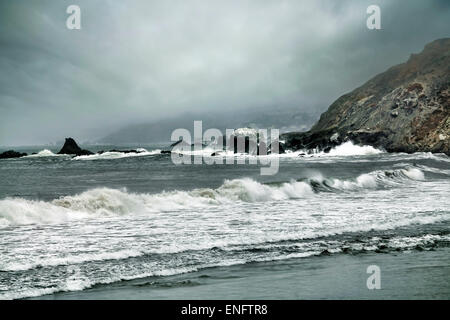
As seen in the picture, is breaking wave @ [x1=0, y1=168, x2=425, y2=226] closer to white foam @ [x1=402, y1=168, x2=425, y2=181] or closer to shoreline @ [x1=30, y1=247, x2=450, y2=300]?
white foam @ [x1=402, y1=168, x2=425, y2=181]

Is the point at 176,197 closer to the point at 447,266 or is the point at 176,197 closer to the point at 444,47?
the point at 447,266

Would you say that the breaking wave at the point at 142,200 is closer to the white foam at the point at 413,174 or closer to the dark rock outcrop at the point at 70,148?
the white foam at the point at 413,174

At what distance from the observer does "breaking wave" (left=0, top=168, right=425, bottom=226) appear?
1705 centimetres

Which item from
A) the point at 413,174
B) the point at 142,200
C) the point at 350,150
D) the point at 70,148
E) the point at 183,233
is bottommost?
the point at 183,233

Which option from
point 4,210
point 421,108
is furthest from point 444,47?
point 4,210

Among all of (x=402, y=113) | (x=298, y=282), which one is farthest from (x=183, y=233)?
(x=402, y=113)

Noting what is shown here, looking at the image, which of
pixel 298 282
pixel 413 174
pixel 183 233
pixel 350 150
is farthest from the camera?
pixel 350 150

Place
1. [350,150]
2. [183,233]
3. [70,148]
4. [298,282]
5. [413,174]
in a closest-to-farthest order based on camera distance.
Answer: [298,282] → [183,233] → [413,174] → [350,150] → [70,148]

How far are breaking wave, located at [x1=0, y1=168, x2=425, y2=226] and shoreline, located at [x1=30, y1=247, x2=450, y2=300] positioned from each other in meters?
9.89

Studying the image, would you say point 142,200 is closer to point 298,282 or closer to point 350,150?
point 298,282

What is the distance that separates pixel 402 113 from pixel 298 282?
111 metres

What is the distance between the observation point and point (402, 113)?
110 metres

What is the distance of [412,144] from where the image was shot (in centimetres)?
9869

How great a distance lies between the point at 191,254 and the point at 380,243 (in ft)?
17.5
